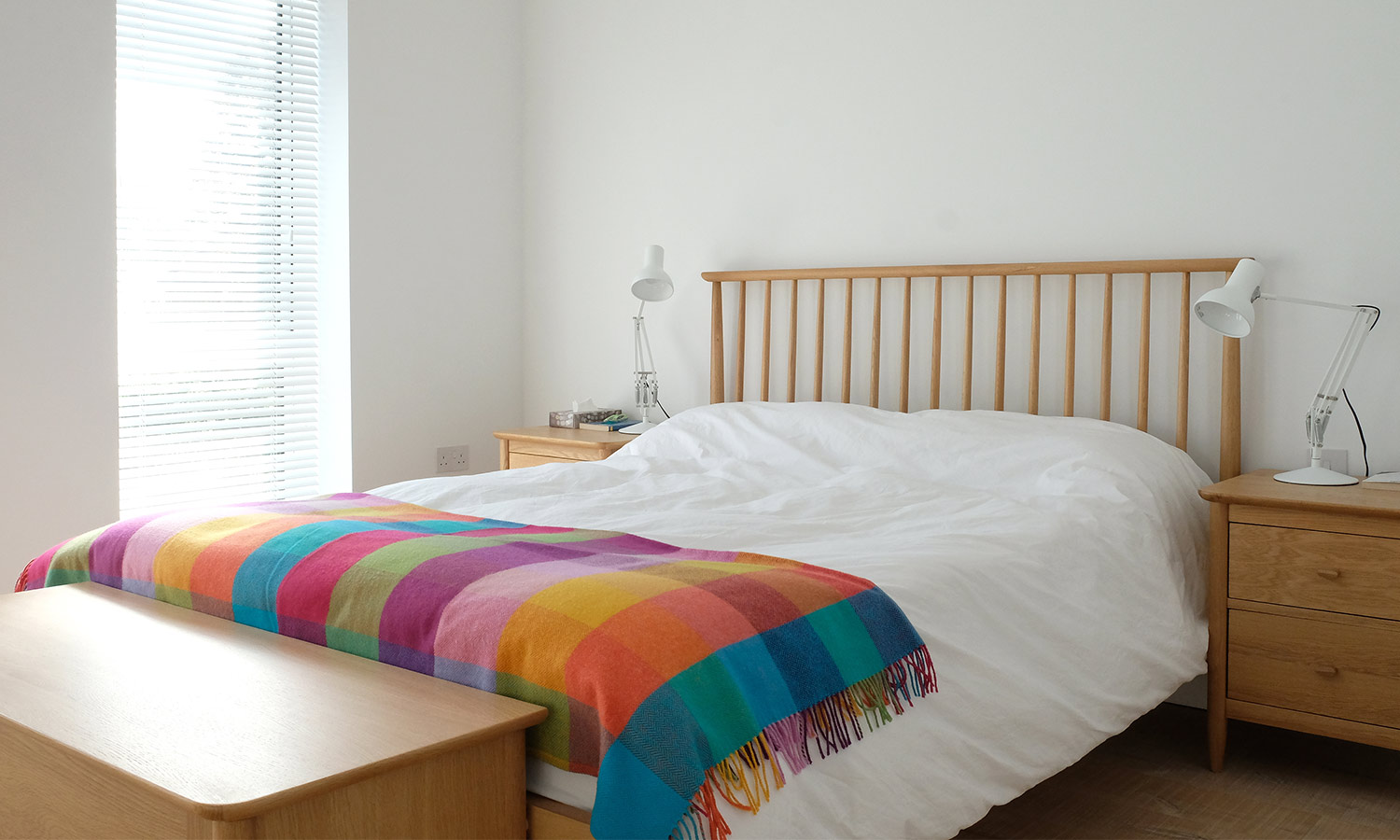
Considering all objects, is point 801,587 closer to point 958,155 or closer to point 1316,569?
point 1316,569

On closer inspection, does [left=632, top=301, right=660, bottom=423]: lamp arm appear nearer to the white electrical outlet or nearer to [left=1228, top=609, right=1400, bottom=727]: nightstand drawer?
the white electrical outlet

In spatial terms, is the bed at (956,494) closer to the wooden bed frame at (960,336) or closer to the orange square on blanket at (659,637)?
the wooden bed frame at (960,336)

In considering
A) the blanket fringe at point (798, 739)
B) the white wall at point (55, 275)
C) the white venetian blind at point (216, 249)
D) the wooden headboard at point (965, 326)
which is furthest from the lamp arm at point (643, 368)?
the blanket fringe at point (798, 739)

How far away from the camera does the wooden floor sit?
2.10 metres

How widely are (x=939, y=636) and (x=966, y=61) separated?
2.00 metres

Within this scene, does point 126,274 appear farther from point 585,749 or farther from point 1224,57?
point 1224,57

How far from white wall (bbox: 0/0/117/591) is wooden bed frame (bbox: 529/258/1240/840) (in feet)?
5.99

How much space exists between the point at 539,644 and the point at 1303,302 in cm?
199

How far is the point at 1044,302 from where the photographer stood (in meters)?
2.99

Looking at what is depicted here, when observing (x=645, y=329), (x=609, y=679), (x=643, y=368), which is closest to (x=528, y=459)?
(x=643, y=368)

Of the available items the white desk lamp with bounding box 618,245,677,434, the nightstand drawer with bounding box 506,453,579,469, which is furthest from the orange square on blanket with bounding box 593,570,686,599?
the nightstand drawer with bounding box 506,453,579,469

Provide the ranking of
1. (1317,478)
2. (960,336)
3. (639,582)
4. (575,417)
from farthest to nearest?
(575,417) → (960,336) → (1317,478) → (639,582)

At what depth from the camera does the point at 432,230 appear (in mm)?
3975

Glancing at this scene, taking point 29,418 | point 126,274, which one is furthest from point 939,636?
point 126,274
